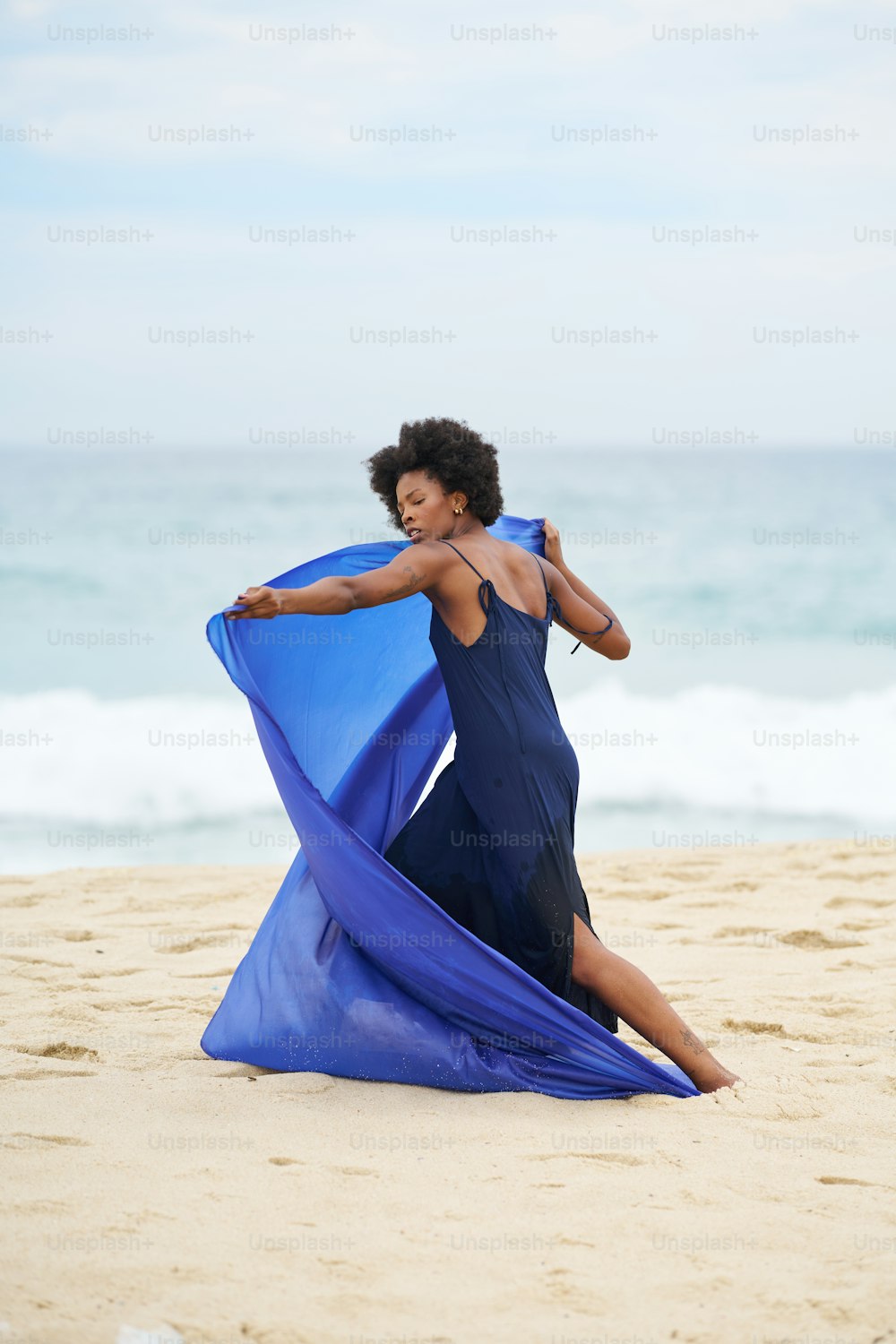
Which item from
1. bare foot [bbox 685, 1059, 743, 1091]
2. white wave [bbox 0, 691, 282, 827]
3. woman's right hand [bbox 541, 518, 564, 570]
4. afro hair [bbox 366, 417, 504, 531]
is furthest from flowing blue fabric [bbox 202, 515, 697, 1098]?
white wave [bbox 0, 691, 282, 827]

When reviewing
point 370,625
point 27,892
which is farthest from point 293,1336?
point 27,892

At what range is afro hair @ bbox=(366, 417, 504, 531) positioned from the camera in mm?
4016

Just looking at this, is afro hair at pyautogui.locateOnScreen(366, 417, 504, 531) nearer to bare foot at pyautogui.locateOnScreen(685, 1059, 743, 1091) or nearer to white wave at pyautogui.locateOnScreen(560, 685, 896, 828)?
bare foot at pyautogui.locateOnScreen(685, 1059, 743, 1091)

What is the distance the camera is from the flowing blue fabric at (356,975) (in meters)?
3.69

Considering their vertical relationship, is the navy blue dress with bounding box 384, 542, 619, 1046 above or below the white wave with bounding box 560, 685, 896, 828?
above

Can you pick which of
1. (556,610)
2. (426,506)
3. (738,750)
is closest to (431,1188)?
(556,610)

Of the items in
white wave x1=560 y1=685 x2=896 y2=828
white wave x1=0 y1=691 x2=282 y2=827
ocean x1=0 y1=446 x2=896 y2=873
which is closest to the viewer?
ocean x1=0 y1=446 x2=896 y2=873

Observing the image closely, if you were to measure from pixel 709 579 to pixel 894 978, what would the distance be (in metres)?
18.0

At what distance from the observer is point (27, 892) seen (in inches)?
248

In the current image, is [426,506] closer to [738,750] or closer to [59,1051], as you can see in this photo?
[59,1051]

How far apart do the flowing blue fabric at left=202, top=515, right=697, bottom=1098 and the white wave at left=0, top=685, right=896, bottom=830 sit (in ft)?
18.9

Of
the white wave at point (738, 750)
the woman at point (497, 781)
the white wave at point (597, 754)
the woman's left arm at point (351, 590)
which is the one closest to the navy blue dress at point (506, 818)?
the woman at point (497, 781)

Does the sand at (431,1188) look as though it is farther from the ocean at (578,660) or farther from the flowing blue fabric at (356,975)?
the ocean at (578,660)

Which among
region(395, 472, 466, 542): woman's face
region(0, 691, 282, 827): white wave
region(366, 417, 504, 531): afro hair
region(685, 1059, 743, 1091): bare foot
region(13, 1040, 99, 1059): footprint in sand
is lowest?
region(685, 1059, 743, 1091): bare foot
